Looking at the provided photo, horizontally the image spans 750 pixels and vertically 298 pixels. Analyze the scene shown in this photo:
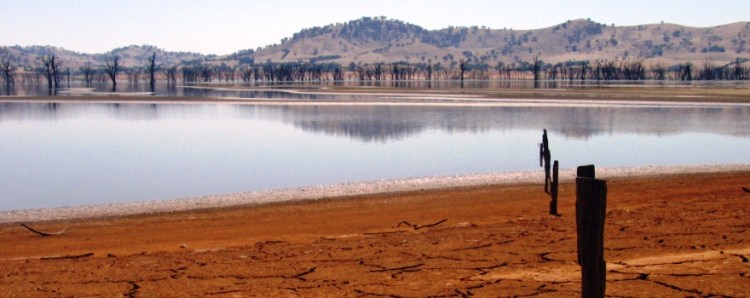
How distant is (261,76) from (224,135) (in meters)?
138

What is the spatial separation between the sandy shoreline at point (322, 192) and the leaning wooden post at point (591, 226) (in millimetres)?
9802

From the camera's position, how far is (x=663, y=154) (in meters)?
22.9

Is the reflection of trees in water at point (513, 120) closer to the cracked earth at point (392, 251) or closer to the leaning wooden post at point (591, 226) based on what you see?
the cracked earth at point (392, 251)

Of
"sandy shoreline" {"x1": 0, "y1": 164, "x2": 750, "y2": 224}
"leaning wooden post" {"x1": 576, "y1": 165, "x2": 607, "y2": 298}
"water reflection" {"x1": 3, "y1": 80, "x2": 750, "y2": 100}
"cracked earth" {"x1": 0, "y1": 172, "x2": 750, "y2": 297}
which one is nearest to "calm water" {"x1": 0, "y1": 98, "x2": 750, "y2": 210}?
"sandy shoreline" {"x1": 0, "y1": 164, "x2": 750, "y2": 224}

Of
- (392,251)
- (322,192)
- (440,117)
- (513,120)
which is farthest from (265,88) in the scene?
(392,251)

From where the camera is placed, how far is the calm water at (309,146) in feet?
60.4

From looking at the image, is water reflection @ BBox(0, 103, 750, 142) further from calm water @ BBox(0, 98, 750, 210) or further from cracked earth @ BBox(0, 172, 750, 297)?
cracked earth @ BBox(0, 172, 750, 297)

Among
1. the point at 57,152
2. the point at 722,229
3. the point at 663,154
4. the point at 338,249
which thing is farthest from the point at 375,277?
the point at 57,152

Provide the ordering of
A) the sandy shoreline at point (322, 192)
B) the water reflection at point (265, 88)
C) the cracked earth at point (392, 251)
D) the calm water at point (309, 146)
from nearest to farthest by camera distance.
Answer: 1. the cracked earth at point (392, 251)
2. the sandy shoreline at point (322, 192)
3. the calm water at point (309, 146)
4. the water reflection at point (265, 88)

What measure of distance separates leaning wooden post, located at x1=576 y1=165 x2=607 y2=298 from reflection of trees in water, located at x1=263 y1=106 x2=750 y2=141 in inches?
911

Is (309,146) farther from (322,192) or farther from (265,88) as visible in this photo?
(265,88)

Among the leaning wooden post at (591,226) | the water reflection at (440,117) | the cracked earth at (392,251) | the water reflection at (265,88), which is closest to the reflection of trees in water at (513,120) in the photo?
the water reflection at (440,117)

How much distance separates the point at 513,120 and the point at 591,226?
32.3 m

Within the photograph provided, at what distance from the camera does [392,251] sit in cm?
909
